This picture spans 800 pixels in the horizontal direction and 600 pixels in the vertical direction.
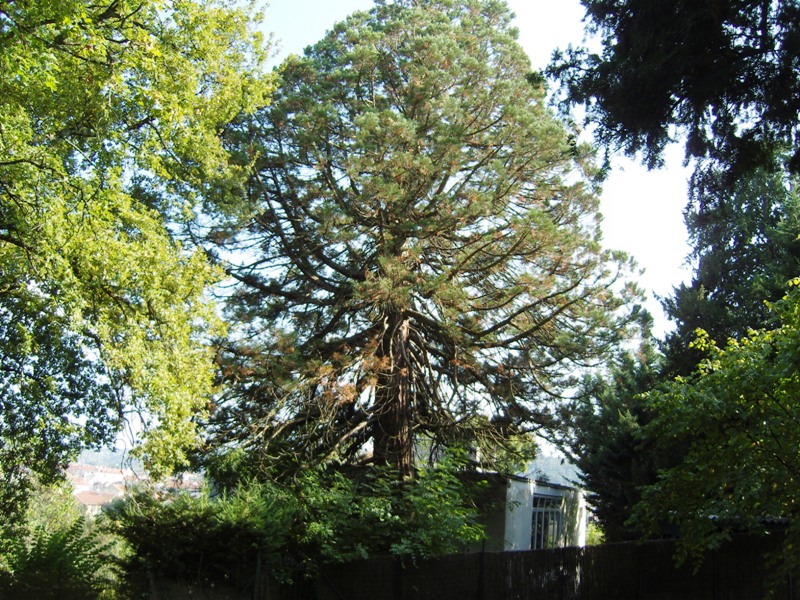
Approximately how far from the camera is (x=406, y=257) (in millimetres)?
15758

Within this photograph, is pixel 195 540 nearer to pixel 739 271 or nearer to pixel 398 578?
pixel 398 578

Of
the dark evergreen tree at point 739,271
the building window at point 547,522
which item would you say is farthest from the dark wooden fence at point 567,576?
the building window at point 547,522

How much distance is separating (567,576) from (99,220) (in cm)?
1034

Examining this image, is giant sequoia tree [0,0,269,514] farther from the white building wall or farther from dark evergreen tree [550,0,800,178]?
the white building wall

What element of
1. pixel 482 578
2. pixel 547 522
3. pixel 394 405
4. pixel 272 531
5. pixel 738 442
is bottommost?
pixel 482 578

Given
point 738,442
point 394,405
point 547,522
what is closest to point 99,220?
point 394,405

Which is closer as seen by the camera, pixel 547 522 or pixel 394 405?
pixel 394 405

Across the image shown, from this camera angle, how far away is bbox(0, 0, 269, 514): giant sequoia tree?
8766 millimetres

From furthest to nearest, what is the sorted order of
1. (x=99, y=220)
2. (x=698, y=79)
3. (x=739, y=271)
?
1. (x=739, y=271)
2. (x=99, y=220)
3. (x=698, y=79)

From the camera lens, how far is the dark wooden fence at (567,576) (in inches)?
456

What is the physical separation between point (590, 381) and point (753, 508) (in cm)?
574

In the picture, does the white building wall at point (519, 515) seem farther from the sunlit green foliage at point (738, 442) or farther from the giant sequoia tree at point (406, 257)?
the sunlit green foliage at point (738, 442)

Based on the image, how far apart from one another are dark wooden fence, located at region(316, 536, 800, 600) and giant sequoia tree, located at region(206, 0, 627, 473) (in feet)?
A: 11.5

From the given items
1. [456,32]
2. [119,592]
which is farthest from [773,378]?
[456,32]
